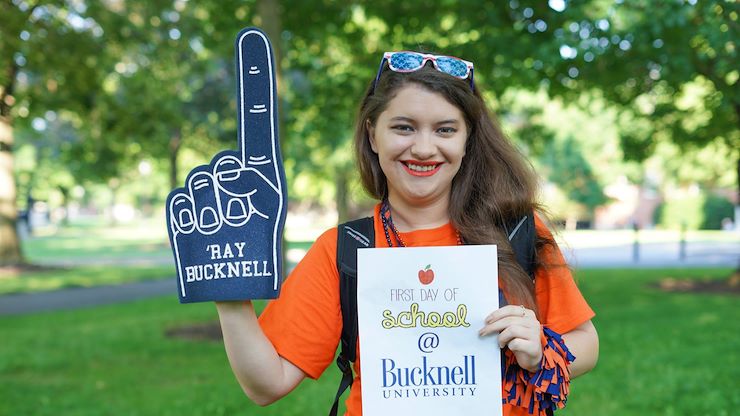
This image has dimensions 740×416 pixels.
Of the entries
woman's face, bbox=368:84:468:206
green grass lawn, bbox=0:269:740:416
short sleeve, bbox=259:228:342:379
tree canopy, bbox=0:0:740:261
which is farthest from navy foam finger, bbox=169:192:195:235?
green grass lawn, bbox=0:269:740:416

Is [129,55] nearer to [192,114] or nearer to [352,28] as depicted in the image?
[192,114]

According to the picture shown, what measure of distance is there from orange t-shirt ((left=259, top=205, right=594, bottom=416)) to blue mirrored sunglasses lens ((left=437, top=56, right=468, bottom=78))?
477mm

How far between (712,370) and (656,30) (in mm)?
3185

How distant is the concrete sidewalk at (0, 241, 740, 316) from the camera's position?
40.2 ft

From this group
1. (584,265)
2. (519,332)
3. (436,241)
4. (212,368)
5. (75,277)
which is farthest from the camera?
(584,265)

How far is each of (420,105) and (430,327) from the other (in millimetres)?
552

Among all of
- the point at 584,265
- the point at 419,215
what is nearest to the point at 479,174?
the point at 419,215

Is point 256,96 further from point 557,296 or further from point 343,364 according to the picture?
point 557,296

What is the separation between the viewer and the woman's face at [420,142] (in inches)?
73.1

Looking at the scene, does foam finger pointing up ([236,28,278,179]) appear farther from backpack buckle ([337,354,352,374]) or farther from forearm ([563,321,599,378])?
forearm ([563,321,599,378])

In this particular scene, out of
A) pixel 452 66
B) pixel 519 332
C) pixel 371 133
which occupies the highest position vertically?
pixel 452 66

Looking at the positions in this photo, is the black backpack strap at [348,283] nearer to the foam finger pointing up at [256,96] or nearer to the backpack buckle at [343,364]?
the backpack buckle at [343,364]

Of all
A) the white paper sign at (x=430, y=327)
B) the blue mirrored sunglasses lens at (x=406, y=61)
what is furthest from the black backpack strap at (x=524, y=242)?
the blue mirrored sunglasses lens at (x=406, y=61)

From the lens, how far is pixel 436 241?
196 cm
